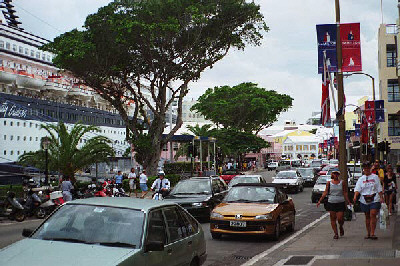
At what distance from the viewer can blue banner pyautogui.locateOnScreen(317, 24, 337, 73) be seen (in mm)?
15852

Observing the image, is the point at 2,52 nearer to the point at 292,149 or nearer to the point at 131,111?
the point at 131,111

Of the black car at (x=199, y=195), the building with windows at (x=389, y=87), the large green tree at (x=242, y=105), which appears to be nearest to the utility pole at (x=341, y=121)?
the black car at (x=199, y=195)

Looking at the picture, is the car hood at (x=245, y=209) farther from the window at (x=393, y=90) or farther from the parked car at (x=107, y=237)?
the window at (x=393, y=90)

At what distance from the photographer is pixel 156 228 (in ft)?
20.2

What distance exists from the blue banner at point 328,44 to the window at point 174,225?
34.1 ft

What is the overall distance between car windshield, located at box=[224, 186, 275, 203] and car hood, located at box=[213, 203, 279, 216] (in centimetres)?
38

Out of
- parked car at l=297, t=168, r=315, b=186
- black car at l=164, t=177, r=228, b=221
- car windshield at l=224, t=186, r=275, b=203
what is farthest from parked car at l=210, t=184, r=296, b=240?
parked car at l=297, t=168, r=315, b=186

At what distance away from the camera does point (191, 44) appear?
120 feet

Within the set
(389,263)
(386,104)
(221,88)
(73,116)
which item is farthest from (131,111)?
(389,263)

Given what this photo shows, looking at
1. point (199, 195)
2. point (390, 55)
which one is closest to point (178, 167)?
point (390, 55)

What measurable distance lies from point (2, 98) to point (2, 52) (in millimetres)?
7791

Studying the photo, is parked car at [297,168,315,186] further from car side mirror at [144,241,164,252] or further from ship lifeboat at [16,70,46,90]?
ship lifeboat at [16,70,46,90]

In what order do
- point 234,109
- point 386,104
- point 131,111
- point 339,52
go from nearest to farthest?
point 339,52 < point 386,104 < point 234,109 < point 131,111

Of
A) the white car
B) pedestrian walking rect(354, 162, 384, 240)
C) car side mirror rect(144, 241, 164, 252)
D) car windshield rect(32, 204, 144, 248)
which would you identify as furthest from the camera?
the white car
